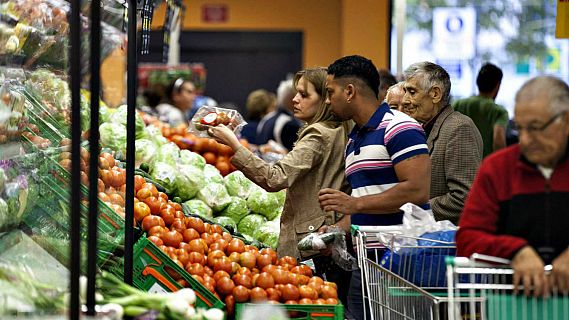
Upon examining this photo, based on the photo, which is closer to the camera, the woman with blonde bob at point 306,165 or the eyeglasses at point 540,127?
the eyeglasses at point 540,127

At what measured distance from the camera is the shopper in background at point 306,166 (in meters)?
4.71

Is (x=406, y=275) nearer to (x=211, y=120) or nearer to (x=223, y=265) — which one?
(x=223, y=265)

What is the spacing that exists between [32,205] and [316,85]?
184 cm

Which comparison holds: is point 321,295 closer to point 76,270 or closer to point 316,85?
point 316,85

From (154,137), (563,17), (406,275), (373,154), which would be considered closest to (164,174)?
(154,137)

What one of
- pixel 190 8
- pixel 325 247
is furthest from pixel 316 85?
pixel 190 8

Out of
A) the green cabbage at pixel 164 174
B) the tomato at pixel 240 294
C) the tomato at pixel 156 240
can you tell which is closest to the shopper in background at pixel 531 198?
the tomato at pixel 240 294

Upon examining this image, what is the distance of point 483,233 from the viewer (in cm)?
281

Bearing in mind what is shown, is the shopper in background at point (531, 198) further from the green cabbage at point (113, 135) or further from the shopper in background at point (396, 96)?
the green cabbage at point (113, 135)

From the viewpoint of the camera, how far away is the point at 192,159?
21.8 feet

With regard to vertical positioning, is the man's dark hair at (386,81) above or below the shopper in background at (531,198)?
above

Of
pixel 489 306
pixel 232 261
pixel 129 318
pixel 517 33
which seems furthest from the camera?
pixel 517 33

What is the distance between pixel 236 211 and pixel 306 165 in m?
1.46

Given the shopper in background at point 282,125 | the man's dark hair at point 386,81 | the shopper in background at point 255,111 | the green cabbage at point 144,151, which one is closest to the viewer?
the man's dark hair at point 386,81
